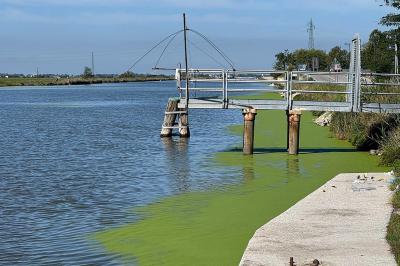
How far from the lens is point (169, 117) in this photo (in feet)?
101

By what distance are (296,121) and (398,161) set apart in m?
5.84

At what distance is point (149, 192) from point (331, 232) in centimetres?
764

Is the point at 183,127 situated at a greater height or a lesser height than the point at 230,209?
greater

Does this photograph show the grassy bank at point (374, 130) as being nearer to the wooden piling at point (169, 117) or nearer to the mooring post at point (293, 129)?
the mooring post at point (293, 129)

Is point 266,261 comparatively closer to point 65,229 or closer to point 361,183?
point 65,229

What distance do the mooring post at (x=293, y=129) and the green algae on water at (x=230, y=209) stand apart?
0.41 metres

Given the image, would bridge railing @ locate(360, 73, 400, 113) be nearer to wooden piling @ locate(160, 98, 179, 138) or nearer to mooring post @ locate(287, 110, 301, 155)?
mooring post @ locate(287, 110, 301, 155)

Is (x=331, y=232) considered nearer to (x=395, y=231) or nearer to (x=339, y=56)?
(x=395, y=231)

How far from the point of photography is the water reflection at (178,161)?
1939cm

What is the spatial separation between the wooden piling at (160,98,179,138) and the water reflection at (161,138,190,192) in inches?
16.3

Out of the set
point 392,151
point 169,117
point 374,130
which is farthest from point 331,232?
point 169,117

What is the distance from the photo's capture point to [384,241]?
1022cm

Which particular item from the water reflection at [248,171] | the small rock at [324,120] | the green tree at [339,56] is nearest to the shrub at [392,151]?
the water reflection at [248,171]

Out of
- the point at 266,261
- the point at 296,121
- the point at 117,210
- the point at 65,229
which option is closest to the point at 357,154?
the point at 296,121
